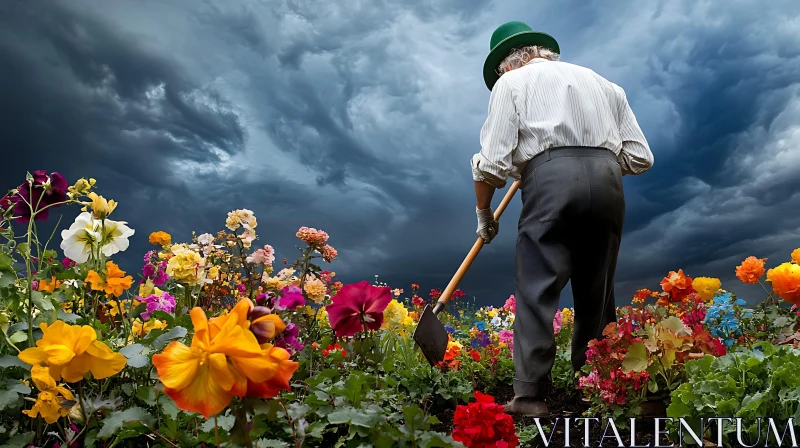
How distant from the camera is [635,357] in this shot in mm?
2621

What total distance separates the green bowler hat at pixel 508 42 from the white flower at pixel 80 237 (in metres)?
2.56

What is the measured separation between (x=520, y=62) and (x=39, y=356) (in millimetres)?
3110

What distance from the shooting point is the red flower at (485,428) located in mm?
1596

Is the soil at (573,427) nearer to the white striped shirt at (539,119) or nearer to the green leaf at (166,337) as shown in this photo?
the white striped shirt at (539,119)

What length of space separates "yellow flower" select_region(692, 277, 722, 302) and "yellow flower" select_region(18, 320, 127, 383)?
11.5 ft

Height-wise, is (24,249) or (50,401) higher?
(24,249)

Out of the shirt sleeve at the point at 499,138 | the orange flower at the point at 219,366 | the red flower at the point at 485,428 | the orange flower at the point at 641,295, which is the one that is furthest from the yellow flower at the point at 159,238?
the orange flower at the point at 641,295

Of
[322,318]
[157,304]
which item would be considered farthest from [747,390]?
[322,318]

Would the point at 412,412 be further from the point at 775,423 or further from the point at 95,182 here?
the point at 95,182

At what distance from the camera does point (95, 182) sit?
8.07ft

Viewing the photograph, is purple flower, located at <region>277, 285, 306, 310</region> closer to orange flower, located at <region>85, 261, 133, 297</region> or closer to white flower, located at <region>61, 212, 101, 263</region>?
orange flower, located at <region>85, 261, 133, 297</region>

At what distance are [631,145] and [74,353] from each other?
3.09 m

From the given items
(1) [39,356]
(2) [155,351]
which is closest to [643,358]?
(2) [155,351]

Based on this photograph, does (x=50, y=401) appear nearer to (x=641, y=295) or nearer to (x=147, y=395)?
(x=147, y=395)
